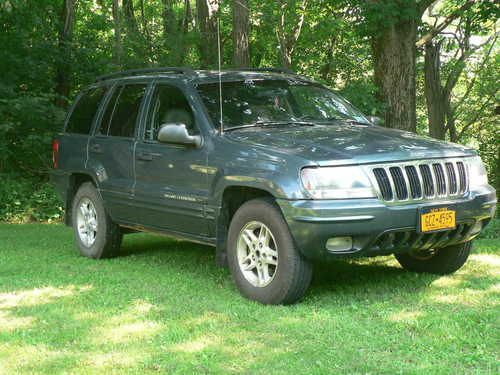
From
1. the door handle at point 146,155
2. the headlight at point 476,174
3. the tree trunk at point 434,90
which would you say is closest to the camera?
the headlight at point 476,174

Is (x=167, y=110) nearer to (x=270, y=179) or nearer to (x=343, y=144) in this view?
(x=270, y=179)

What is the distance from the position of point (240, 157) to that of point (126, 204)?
191 centimetres

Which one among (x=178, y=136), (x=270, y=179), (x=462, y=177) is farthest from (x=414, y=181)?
(x=178, y=136)

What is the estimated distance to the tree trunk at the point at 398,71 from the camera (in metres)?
12.4

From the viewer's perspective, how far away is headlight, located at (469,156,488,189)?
630cm

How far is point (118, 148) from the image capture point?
778 centimetres

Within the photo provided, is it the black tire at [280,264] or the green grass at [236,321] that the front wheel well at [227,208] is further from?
the green grass at [236,321]

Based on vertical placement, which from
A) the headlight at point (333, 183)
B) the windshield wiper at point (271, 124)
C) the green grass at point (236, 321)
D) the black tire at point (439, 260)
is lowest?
the green grass at point (236, 321)

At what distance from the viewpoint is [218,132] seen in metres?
6.58

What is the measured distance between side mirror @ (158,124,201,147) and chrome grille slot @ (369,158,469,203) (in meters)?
1.65

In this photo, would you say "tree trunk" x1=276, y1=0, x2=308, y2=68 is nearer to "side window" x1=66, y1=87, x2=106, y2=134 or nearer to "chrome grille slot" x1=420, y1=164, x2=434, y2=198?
"side window" x1=66, y1=87, x2=106, y2=134

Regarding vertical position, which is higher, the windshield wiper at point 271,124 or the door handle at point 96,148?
the windshield wiper at point 271,124

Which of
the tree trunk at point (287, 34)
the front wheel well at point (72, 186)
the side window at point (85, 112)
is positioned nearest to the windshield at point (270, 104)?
the side window at point (85, 112)

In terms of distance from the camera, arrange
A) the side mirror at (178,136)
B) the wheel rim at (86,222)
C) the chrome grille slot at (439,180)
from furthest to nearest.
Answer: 1. the wheel rim at (86,222)
2. the side mirror at (178,136)
3. the chrome grille slot at (439,180)
